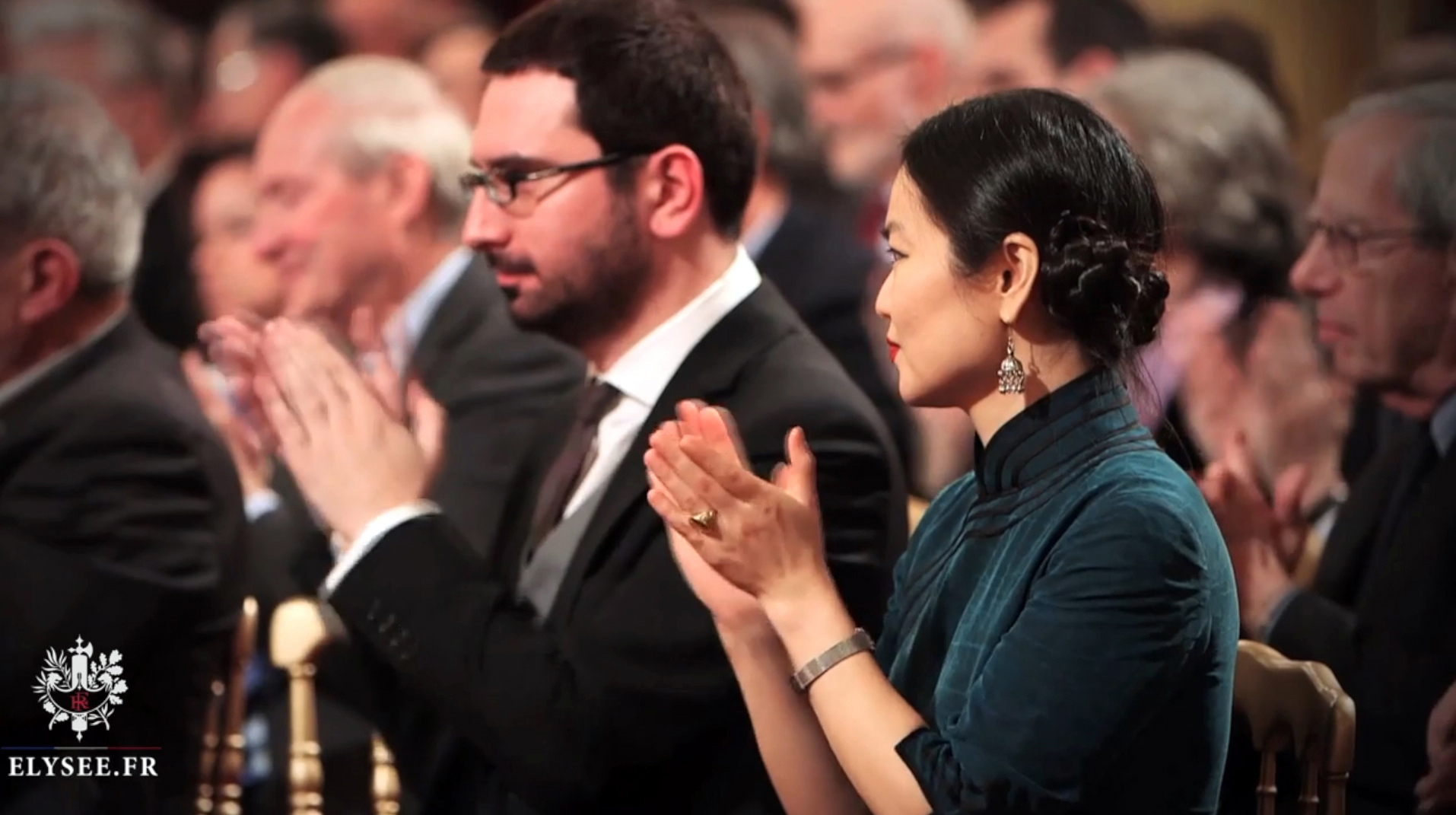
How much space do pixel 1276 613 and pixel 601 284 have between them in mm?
906

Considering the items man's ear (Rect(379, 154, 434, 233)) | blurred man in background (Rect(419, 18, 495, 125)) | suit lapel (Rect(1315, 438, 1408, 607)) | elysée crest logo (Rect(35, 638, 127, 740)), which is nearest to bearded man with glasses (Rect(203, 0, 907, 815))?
elysée crest logo (Rect(35, 638, 127, 740))

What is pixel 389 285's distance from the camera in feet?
11.4

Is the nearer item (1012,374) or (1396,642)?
(1012,374)

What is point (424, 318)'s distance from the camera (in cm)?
334

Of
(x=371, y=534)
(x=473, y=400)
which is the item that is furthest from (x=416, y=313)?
(x=371, y=534)

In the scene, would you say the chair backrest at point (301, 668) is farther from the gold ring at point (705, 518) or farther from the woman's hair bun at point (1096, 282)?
the woman's hair bun at point (1096, 282)

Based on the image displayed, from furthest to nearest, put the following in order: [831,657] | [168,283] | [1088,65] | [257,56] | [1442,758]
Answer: [257,56], [1088,65], [168,283], [1442,758], [831,657]

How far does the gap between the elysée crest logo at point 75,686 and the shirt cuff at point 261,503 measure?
0.56 meters

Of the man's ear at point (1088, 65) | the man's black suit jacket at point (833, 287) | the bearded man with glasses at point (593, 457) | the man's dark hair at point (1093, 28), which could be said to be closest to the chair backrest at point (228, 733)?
the bearded man with glasses at point (593, 457)

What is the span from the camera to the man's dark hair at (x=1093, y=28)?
4840mm

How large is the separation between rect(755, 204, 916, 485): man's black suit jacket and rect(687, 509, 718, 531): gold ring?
2.29 m

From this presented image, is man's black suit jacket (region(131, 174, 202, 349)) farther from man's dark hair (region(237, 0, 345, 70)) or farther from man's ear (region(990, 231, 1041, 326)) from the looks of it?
man's ear (region(990, 231, 1041, 326))

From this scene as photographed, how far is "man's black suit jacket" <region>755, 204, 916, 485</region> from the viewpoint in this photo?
3.98m

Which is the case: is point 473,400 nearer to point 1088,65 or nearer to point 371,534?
point 371,534
